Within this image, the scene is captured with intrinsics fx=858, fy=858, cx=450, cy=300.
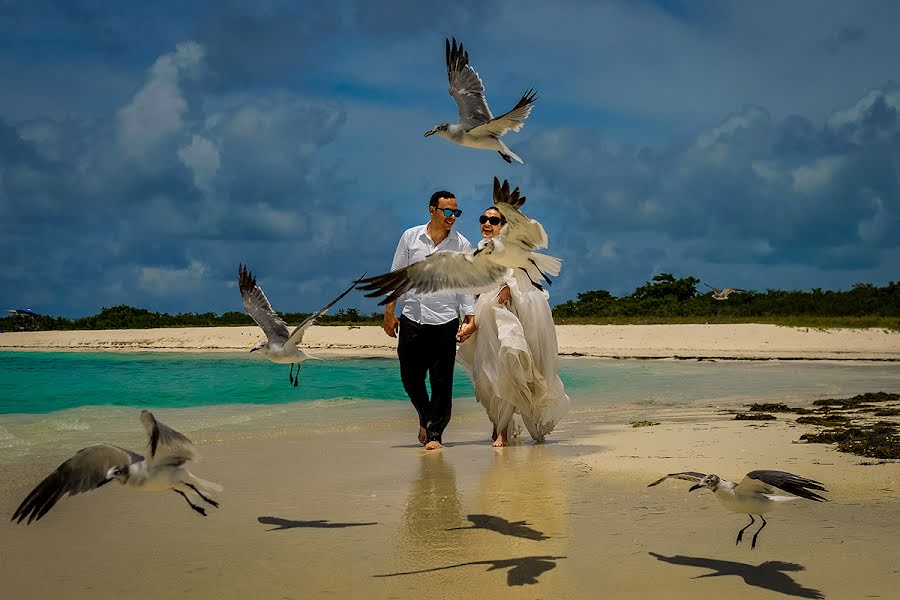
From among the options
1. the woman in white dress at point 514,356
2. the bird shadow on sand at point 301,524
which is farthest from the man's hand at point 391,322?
the bird shadow on sand at point 301,524

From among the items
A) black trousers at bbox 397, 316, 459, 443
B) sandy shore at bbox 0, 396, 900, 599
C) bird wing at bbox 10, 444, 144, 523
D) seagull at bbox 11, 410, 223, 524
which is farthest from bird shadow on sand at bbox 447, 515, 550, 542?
black trousers at bbox 397, 316, 459, 443

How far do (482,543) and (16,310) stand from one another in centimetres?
5175

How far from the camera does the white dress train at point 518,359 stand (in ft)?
27.2

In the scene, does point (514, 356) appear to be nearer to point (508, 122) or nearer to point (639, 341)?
point (508, 122)

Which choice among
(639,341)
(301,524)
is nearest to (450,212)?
(301,524)

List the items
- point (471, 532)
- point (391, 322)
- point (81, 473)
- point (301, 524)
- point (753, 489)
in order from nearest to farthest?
point (753, 489), point (81, 473), point (471, 532), point (301, 524), point (391, 322)

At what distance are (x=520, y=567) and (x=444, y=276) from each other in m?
2.90

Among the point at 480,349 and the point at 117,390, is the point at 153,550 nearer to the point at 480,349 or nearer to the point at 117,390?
the point at 480,349

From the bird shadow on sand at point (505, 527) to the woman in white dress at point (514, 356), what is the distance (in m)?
2.98

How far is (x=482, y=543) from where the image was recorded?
15.7 feet

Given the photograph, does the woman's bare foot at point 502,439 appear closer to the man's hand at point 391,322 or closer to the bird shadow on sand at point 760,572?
the man's hand at point 391,322

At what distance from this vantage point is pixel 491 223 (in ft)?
27.1

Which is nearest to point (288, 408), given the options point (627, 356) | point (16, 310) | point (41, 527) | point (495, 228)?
point (495, 228)

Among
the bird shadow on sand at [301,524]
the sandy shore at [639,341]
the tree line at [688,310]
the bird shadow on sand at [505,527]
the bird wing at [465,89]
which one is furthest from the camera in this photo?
the tree line at [688,310]
